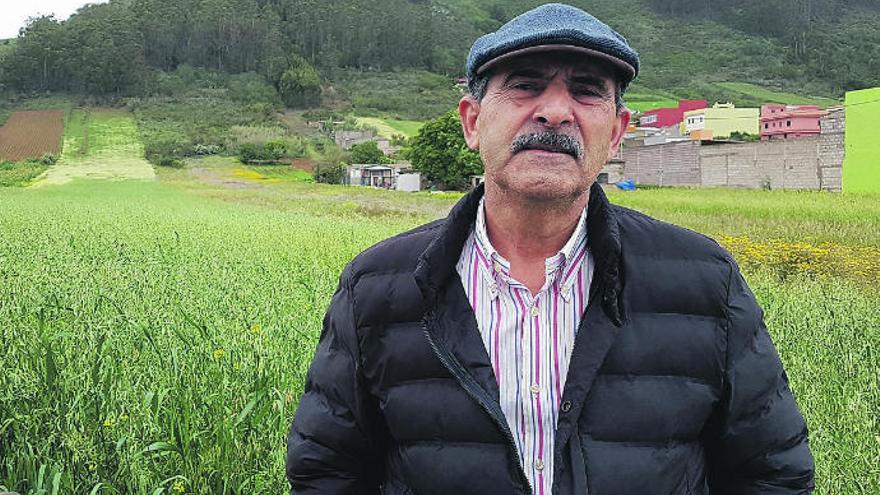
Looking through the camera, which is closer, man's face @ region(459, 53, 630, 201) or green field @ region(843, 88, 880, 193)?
man's face @ region(459, 53, 630, 201)

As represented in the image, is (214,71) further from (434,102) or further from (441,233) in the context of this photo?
(441,233)

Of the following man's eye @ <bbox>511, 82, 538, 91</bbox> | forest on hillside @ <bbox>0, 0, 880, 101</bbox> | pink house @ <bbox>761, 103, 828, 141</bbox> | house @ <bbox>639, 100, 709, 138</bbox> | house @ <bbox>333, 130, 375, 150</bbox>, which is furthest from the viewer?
forest on hillside @ <bbox>0, 0, 880, 101</bbox>

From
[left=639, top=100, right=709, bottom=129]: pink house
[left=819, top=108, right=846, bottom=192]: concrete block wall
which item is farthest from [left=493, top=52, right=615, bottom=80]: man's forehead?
[left=639, top=100, right=709, bottom=129]: pink house

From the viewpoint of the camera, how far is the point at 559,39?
1.70 meters

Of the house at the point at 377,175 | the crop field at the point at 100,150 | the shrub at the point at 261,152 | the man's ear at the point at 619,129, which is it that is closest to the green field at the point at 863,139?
the man's ear at the point at 619,129

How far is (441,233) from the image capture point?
1.88 metres

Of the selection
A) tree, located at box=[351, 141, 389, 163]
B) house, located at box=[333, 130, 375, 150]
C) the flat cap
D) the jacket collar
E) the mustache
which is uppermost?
the flat cap

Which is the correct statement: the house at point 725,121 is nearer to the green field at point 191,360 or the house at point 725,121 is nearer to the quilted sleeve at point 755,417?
the green field at point 191,360

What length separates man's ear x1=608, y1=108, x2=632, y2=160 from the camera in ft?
6.31

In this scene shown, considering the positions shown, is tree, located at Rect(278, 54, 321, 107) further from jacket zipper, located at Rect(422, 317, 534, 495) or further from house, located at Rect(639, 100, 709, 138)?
jacket zipper, located at Rect(422, 317, 534, 495)

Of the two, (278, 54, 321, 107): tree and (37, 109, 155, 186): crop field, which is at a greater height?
(278, 54, 321, 107): tree

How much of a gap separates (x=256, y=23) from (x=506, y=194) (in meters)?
118

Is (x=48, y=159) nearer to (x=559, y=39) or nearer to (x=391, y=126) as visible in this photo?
(x=391, y=126)

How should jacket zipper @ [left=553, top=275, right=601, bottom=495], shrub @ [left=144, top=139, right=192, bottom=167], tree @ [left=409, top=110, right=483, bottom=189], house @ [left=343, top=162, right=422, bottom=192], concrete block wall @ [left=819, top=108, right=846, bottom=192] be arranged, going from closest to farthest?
jacket zipper @ [left=553, top=275, right=601, bottom=495], concrete block wall @ [left=819, top=108, right=846, bottom=192], tree @ [left=409, top=110, right=483, bottom=189], house @ [left=343, top=162, right=422, bottom=192], shrub @ [left=144, top=139, right=192, bottom=167]
